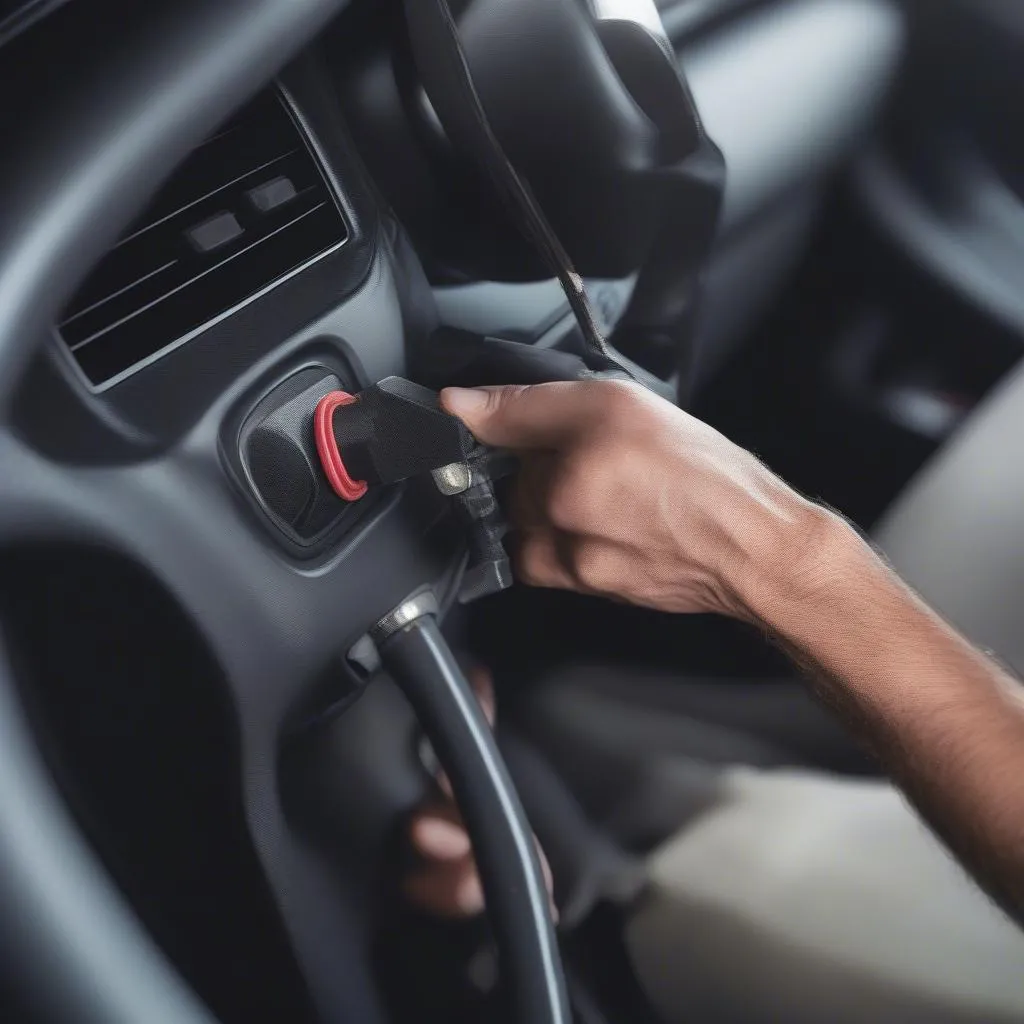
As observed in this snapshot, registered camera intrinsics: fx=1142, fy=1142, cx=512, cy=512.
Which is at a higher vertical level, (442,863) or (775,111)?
(775,111)

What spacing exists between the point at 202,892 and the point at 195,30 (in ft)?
1.53

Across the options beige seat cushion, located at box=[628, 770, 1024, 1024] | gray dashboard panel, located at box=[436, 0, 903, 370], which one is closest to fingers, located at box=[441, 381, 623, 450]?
gray dashboard panel, located at box=[436, 0, 903, 370]

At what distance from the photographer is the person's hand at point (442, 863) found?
73 cm

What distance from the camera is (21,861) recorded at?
0.37m

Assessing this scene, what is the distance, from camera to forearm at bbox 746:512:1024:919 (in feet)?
1.77

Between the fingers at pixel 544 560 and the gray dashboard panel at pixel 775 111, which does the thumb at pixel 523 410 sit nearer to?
the fingers at pixel 544 560

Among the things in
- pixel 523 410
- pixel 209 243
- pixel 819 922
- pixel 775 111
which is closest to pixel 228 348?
pixel 209 243

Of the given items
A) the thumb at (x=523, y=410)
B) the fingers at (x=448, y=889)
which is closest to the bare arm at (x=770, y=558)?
the thumb at (x=523, y=410)

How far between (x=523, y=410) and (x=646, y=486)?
8cm

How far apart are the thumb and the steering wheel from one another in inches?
2.6

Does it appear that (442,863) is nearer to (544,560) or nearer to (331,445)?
(544,560)

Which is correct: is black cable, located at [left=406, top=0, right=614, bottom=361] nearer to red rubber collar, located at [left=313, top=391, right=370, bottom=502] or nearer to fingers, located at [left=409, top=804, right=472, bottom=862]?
red rubber collar, located at [left=313, top=391, right=370, bottom=502]

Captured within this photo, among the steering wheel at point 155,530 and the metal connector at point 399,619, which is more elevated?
the steering wheel at point 155,530

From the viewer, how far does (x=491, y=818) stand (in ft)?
2.03
